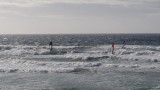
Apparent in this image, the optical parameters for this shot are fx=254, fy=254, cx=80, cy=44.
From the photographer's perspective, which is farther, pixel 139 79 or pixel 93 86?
pixel 139 79

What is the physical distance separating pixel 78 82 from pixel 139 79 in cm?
426

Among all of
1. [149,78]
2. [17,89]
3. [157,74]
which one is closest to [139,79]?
[149,78]

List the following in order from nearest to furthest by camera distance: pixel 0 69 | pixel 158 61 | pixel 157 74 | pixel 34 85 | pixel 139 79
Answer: pixel 34 85, pixel 139 79, pixel 157 74, pixel 0 69, pixel 158 61

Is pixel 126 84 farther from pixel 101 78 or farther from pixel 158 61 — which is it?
pixel 158 61

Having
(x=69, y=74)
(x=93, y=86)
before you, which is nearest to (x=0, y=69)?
(x=69, y=74)

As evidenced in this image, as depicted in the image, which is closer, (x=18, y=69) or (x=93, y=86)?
(x=93, y=86)

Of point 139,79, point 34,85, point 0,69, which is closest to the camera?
point 34,85

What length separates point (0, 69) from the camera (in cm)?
2192

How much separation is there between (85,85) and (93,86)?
570 mm

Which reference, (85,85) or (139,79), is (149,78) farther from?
(85,85)

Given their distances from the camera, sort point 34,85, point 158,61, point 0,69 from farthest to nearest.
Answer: point 158,61
point 0,69
point 34,85

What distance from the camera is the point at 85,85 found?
52.4 ft

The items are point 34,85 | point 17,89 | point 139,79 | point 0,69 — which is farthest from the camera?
point 0,69

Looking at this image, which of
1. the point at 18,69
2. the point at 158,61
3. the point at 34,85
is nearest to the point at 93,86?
the point at 34,85
